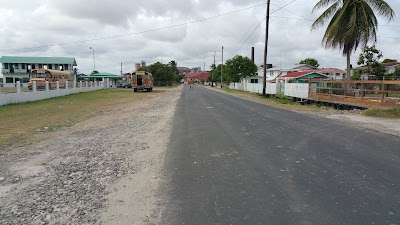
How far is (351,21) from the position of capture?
26578 mm

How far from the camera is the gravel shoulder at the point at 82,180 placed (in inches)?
173

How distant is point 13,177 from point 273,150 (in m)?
5.45

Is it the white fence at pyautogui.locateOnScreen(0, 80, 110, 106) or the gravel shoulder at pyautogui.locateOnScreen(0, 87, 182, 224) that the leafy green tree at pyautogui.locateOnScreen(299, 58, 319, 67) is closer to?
the white fence at pyautogui.locateOnScreen(0, 80, 110, 106)

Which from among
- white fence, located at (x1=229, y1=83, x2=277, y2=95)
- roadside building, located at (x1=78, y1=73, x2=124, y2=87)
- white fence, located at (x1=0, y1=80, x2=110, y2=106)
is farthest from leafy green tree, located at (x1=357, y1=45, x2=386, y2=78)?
roadside building, located at (x1=78, y1=73, x2=124, y2=87)

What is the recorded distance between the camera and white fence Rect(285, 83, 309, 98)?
94.6 feet

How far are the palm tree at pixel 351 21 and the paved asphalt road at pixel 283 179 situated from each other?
1940 cm

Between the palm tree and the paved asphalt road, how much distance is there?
19401 millimetres

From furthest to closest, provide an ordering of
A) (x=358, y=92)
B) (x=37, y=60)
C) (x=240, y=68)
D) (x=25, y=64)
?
(x=37, y=60) → (x=25, y=64) → (x=240, y=68) → (x=358, y=92)

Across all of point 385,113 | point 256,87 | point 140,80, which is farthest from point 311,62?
point 385,113

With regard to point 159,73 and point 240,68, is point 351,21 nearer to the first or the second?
point 240,68

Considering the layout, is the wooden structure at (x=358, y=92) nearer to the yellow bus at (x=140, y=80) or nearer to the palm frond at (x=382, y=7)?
the palm frond at (x=382, y=7)

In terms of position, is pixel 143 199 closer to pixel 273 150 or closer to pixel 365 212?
pixel 365 212

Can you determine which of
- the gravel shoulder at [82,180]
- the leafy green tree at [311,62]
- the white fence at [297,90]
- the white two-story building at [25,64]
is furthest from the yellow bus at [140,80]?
the leafy green tree at [311,62]

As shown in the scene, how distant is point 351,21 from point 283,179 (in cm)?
2482
